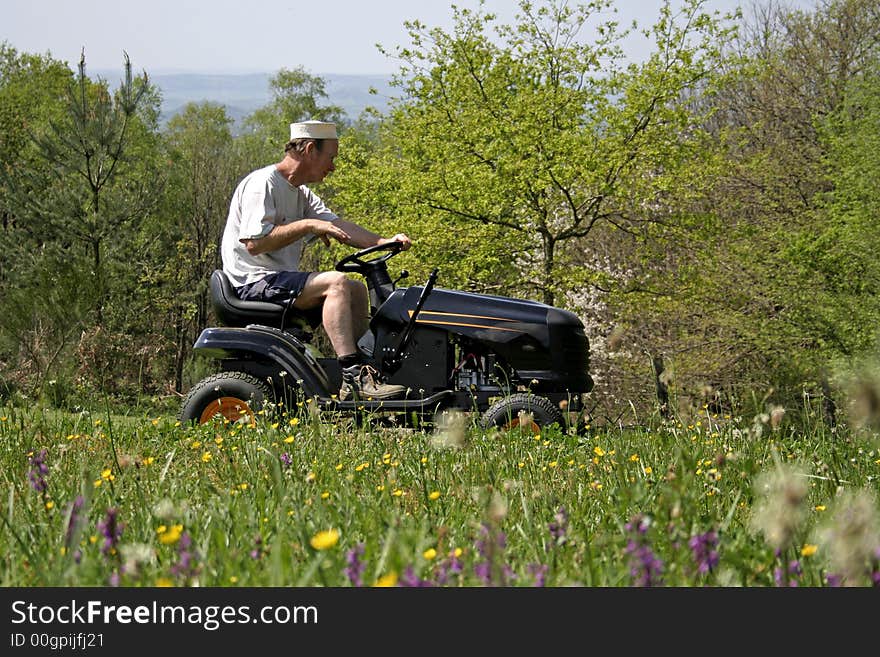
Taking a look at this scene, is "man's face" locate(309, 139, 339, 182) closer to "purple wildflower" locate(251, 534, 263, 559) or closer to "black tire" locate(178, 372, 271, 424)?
"black tire" locate(178, 372, 271, 424)

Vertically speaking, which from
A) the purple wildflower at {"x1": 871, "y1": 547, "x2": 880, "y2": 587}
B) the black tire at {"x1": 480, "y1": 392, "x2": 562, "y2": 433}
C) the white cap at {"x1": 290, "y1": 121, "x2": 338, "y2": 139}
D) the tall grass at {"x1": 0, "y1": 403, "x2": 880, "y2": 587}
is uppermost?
the white cap at {"x1": 290, "y1": 121, "x2": 338, "y2": 139}

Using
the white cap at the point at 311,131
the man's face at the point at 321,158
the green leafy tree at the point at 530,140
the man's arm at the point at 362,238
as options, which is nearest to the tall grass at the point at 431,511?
the man's arm at the point at 362,238

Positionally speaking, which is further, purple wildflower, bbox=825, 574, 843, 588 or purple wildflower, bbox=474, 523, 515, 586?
purple wildflower, bbox=825, 574, 843, 588

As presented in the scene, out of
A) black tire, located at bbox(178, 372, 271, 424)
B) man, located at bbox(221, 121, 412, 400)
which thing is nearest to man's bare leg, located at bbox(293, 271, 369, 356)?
man, located at bbox(221, 121, 412, 400)

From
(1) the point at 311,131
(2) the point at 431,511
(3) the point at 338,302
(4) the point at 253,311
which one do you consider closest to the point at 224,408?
(4) the point at 253,311

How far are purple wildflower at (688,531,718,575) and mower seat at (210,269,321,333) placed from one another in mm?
4356

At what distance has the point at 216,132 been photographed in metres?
44.7

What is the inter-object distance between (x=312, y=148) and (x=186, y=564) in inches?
178

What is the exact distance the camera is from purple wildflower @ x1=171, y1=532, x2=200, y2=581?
173cm

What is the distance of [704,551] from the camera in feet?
5.68

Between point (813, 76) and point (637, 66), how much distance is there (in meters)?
6.22

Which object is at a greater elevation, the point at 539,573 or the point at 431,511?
the point at 539,573

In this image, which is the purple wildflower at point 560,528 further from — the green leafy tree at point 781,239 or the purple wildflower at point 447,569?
the green leafy tree at point 781,239

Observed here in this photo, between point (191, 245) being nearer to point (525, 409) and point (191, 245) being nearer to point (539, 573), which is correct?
point (525, 409)
